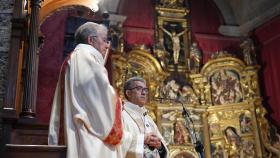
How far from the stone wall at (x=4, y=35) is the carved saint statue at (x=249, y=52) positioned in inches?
245

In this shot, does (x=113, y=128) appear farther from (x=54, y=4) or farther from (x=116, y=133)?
(x=54, y=4)

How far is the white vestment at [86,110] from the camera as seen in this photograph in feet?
7.89

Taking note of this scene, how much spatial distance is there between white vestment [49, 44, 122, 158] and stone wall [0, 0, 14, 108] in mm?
1274

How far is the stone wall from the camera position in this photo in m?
3.78

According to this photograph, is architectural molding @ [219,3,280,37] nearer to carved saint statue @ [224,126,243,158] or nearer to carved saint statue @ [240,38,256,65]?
carved saint statue @ [240,38,256,65]

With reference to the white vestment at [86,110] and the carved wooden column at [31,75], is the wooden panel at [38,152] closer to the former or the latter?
the white vestment at [86,110]

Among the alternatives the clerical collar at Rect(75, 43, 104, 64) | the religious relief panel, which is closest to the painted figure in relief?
the religious relief panel

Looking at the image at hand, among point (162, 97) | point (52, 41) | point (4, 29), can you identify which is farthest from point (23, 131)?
point (162, 97)

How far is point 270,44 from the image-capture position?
9.20 meters

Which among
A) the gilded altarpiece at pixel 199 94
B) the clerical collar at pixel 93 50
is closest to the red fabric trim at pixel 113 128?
the clerical collar at pixel 93 50

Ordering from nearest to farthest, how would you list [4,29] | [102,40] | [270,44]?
[102,40] → [4,29] → [270,44]

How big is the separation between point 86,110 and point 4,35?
185 centimetres

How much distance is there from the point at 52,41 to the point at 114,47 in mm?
1234

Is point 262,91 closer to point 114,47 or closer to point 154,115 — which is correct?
point 154,115
